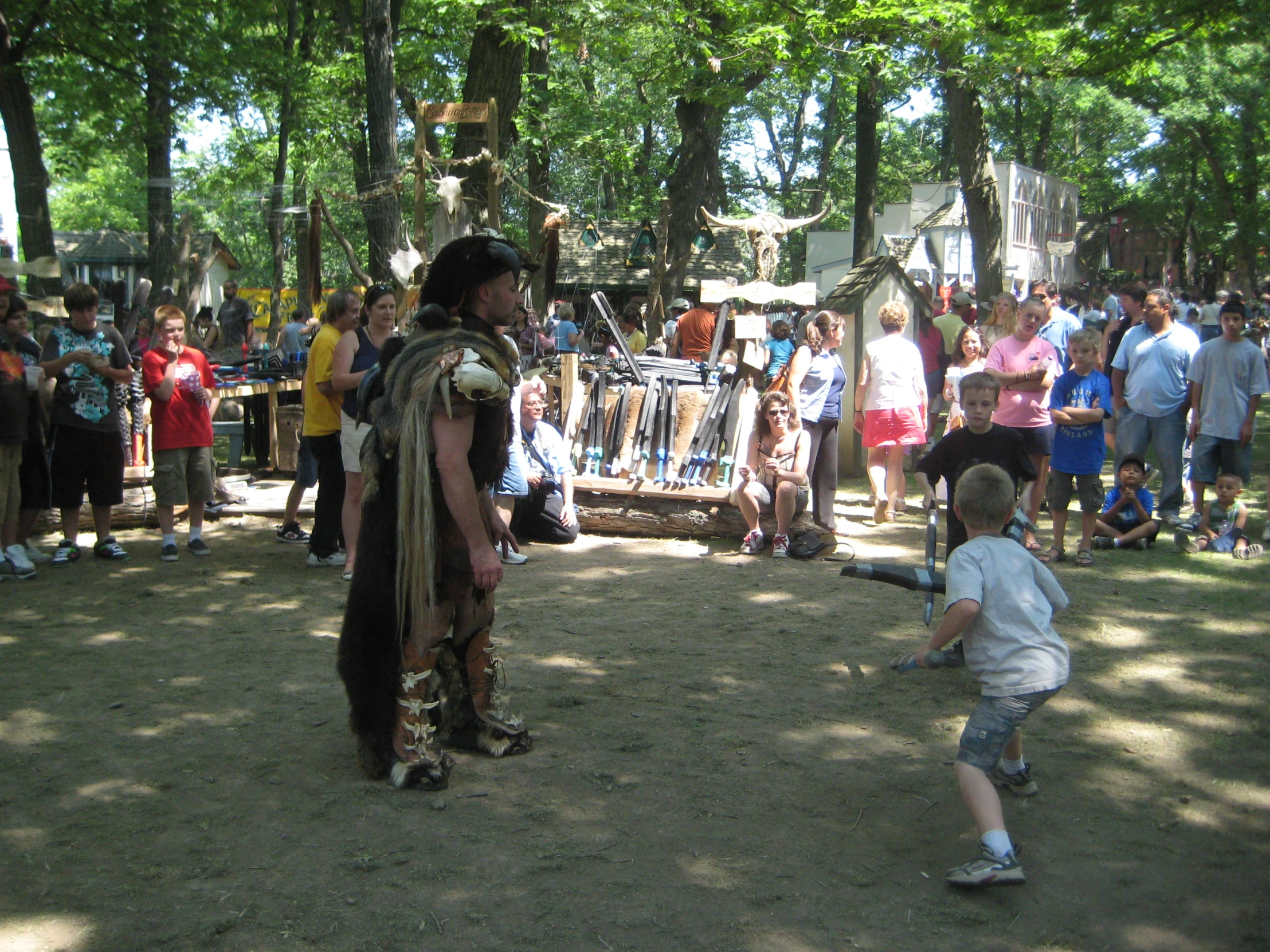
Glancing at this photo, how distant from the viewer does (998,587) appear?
357cm

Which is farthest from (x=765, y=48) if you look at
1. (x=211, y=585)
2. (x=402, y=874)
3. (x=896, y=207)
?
(x=896, y=207)

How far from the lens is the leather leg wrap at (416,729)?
395cm

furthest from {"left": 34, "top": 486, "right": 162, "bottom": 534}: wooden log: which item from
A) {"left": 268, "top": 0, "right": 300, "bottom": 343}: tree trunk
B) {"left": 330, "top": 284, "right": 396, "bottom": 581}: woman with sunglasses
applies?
{"left": 268, "top": 0, "right": 300, "bottom": 343}: tree trunk

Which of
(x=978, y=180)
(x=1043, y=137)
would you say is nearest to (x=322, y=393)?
(x=978, y=180)

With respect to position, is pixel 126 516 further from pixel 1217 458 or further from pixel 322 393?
pixel 1217 458

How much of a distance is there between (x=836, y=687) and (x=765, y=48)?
13.1 meters

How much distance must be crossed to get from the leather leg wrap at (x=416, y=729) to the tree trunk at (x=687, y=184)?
15.4 m

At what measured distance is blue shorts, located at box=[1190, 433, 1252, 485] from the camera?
8500mm

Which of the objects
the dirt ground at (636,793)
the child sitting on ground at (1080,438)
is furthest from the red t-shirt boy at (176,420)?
the child sitting on ground at (1080,438)

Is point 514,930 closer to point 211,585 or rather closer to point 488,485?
point 488,485

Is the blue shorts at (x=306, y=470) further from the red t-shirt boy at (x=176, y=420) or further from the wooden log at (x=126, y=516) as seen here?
the wooden log at (x=126, y=516)

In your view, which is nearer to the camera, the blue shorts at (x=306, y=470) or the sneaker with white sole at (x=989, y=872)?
the sneaker with white sole at (x=989, y=872)

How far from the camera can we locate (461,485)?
149 inches

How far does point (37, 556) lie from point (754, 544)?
499cm
